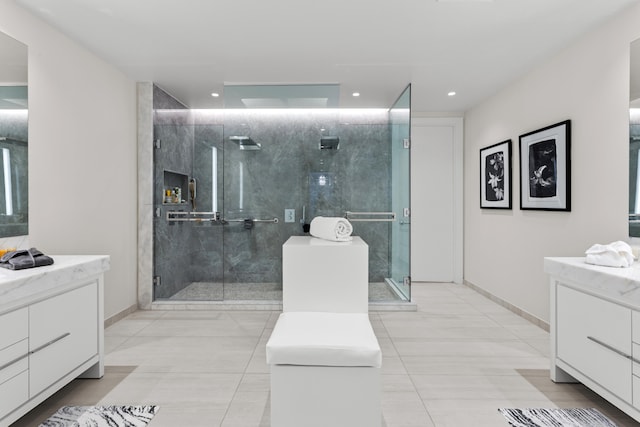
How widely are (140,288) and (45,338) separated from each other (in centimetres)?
205

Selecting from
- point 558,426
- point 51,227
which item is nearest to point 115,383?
point 51,227

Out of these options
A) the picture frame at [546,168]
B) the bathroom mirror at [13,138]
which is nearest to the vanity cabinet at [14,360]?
the bathroom mirror at [13,138]

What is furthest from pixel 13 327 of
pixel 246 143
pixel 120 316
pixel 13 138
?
pixel 246 143

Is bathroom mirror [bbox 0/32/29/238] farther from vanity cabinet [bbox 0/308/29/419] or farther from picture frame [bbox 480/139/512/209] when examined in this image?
picture frame [bbox 480/139/512/209]

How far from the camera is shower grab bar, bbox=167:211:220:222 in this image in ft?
13.6

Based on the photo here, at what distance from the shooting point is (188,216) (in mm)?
4406

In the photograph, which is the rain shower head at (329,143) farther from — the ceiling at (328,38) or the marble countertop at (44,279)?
the marble countertop at (44,279)

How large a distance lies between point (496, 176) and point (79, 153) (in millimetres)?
4190

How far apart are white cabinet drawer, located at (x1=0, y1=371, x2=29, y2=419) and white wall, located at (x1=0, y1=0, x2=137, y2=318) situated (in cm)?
114

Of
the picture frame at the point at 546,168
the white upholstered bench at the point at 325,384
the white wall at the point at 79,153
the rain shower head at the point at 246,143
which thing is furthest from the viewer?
the rain shower head at the point at 246,143

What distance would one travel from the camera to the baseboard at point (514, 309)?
10.7 feet

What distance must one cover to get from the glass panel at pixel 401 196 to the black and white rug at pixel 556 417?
1980mm

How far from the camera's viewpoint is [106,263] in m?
2.33

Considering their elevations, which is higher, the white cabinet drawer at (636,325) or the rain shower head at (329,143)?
the rain shower head at (329,143)
